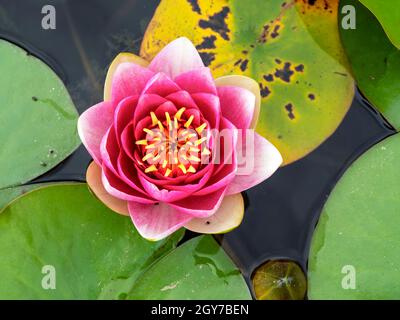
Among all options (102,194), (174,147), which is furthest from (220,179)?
(102,194)

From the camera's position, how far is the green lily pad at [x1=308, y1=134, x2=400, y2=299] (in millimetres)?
1739

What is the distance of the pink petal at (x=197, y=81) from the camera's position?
4.94 ft

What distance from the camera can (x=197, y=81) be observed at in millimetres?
1531

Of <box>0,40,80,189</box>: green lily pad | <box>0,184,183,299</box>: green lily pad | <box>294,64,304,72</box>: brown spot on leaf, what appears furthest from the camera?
<box>294,64,304,72</box>: brown spot on leaf

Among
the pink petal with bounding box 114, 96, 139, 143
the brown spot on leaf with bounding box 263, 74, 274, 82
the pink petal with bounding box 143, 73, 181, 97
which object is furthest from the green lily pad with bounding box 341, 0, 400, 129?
the pink petal with bounding box 114, 96, 139, 143

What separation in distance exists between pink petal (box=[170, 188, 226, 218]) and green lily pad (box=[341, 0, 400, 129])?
2.75ft

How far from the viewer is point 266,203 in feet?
6.72

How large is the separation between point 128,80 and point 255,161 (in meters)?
0.47

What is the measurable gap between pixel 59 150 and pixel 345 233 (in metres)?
1.07

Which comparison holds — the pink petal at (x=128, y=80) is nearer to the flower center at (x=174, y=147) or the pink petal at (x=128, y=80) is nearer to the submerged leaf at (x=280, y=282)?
the flower center at (x=174, y=147)

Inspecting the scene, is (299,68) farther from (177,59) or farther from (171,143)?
(171,143)

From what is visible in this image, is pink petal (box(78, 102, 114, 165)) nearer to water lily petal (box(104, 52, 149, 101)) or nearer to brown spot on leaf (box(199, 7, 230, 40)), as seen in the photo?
water lily petal (box(104, 52, 149, 101))

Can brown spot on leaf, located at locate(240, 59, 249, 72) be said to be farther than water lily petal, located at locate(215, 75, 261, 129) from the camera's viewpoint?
Yes

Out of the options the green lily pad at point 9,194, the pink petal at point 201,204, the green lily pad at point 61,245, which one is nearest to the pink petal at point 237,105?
the pink petal at point 201,204
